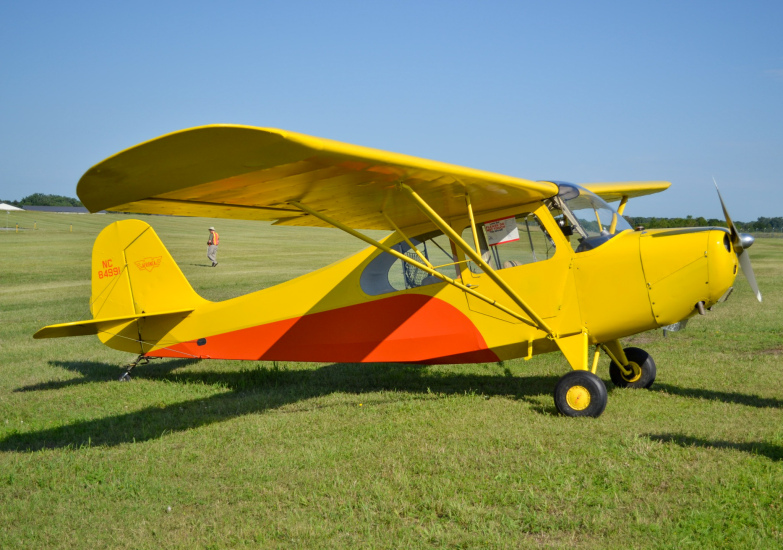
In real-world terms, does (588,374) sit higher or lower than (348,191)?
lower

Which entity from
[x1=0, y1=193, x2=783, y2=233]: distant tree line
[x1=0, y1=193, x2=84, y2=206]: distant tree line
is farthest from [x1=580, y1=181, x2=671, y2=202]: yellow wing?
[x1=0, y1=193, x2=84, y2=206]: distant tree line

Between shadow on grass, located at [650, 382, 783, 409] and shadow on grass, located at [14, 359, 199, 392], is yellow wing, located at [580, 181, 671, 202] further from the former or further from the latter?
shadow on grass, located at [14, 359, 199, 392]

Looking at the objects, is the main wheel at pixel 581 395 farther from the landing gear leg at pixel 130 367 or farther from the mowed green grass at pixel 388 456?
the landing gear leg at pixel 130 367

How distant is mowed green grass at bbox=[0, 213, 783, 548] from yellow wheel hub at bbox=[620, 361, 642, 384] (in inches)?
7.5

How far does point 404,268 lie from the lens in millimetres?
7445

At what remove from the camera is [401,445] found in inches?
215

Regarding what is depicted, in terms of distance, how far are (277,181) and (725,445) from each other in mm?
4255

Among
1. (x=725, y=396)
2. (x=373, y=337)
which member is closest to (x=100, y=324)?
(x=373, y=337)

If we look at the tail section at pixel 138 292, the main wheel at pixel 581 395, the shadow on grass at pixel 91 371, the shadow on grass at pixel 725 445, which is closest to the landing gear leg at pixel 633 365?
the main wheel at pixel 581 395

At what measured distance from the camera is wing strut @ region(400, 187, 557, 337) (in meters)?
5.75

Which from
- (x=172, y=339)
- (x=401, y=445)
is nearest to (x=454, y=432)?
(x=401, y=445)

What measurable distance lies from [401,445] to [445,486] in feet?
3.40

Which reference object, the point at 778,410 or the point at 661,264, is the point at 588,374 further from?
the point at 778,410

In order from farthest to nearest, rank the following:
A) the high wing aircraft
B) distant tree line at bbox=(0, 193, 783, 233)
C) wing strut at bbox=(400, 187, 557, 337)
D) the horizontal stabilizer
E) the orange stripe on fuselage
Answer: distant tree line at bbox=(0, 193, 783, 233) < the horizontal stabilizer < the orange stripe on fuselage < wing strut at bbox=(400, 187, 557, 337) < the high wing aircraft
